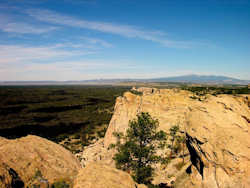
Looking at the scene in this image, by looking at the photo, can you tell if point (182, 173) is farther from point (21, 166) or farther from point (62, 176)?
point (21, 166)

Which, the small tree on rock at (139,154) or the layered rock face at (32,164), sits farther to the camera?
the small tree on rock at (139,154)

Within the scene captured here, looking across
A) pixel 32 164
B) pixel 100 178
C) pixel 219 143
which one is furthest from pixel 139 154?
pixel 32 164

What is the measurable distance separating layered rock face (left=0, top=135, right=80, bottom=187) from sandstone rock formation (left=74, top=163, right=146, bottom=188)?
219cm

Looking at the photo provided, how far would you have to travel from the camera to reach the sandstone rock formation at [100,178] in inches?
351

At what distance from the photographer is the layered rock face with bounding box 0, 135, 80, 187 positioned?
9846 mm

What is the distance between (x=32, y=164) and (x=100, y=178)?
536 centimetres

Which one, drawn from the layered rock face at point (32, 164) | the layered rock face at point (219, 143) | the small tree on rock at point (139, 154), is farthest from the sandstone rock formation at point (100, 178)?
the layered rock face at point (219, 143)

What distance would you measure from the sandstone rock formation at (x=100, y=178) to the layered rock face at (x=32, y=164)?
219 cm

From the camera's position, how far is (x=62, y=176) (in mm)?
11883

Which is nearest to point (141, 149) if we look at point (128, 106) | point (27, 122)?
point (128, 106)

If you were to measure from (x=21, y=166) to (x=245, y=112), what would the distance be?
1787 cm

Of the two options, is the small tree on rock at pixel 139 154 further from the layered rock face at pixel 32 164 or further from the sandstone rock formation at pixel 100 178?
the sandstone rock formation at pixel 100 178

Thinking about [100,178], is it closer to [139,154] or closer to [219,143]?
[139,154]

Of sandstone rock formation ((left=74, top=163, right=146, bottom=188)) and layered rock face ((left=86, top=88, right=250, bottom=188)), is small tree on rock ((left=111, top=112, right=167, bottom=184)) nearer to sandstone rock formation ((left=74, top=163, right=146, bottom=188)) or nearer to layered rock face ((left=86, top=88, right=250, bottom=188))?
layered rock face ((left=86, top=88, right=250, bottom=188))
